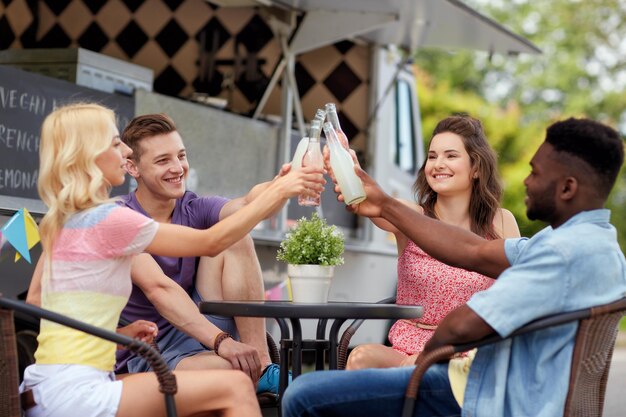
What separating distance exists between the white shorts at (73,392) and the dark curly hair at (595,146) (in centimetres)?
115

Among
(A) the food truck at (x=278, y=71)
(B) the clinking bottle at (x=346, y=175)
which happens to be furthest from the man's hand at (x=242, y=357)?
(A) the food truck at (x=278, y=71)

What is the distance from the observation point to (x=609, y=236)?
236cm

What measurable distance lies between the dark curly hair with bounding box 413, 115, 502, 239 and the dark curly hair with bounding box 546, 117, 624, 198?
101 cm

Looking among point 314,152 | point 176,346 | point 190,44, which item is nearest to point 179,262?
point 176,346

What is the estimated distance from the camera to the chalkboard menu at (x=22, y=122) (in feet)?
14.1

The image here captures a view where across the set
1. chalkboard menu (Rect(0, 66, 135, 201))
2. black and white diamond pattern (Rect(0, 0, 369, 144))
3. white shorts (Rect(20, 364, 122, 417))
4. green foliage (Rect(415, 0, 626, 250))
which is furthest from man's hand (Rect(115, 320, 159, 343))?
green foliage (Rect(415, 0, 626, 250))

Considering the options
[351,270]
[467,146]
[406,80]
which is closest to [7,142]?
[467,146]

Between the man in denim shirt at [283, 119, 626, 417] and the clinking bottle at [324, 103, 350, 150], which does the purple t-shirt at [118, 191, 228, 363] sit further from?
the man in denim shirt at [283, 119, 626, 417]

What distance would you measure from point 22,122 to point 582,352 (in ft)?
9.27

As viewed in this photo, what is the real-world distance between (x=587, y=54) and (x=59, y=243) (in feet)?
72.5

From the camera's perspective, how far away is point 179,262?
345cm

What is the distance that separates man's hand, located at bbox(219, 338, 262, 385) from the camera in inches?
122

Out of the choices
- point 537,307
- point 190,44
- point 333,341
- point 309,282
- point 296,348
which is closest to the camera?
point 537,307

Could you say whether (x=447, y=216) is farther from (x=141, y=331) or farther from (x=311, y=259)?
(x=141, y=331)
